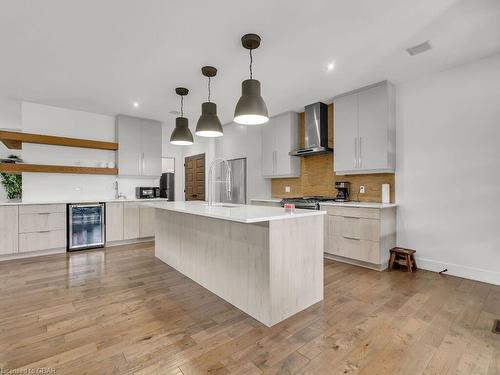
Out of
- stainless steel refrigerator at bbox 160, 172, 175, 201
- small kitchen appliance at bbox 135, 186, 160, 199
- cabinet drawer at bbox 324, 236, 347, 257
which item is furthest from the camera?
stainless steel refrigerator at bbox 160, 172, 175, 201

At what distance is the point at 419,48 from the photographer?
9.34 feet

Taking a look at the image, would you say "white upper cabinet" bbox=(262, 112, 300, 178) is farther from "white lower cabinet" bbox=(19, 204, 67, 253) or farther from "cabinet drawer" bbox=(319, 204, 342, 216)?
"white lower cabinet" bbox=(19, 204, 67, 253)

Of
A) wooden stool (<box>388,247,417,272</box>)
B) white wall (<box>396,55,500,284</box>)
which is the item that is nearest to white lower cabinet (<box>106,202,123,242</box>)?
wooden stool (<box>388,247,417,272</box>)

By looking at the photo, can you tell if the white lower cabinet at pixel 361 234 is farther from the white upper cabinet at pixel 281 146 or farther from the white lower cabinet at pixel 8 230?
the white lower cabinet at pixel 8 230

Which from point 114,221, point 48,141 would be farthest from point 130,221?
point 48,141

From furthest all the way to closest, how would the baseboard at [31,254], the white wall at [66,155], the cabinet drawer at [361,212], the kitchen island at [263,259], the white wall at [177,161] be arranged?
the white wall at [177,161]
the white wall at [66,155]
the baseboard at [31,254]
the cabinet drawer at [361,212]
the kitchen island at [263,259]

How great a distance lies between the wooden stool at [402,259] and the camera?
348cm

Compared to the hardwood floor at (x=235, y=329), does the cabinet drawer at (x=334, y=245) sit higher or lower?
higher

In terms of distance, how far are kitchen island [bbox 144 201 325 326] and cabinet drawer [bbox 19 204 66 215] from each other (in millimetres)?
2902

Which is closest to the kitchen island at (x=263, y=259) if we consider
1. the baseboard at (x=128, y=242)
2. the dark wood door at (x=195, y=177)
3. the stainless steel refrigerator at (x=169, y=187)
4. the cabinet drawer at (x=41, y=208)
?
the baseboard at (x=128, y=242)

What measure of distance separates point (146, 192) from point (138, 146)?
991 millimetres

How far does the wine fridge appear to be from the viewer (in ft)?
14.8

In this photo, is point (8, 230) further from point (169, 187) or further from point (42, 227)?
point (169, 187)

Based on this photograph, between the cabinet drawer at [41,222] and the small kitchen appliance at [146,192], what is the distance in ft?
4.69
